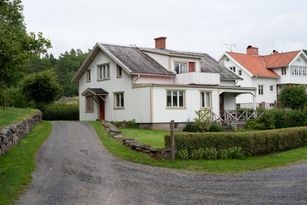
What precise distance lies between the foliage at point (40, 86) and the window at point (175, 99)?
1397cm

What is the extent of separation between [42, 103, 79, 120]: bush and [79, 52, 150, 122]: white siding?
3.89 metres

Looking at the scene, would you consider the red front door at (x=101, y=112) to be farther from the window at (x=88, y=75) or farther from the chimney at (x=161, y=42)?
the chimney at (x=161, y=42)

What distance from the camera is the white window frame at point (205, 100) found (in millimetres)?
37219

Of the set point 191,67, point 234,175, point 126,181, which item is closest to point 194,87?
point 191,67

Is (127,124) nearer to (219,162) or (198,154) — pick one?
(198,154)

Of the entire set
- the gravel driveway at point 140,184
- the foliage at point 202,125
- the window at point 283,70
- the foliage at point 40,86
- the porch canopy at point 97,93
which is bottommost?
the gravel driveway at point 140,184

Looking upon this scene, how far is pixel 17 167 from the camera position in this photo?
15.0m

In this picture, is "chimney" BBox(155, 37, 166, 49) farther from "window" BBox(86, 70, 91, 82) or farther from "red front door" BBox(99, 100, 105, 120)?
"red front door" BBox(99, 100, 105, 120)

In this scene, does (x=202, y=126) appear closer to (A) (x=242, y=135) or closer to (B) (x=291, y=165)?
(A) (x=242, y=135)

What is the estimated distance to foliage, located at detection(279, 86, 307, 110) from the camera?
157 ft

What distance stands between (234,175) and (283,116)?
21540 millimetres

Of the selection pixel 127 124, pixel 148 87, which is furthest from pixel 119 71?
pixel 127 124

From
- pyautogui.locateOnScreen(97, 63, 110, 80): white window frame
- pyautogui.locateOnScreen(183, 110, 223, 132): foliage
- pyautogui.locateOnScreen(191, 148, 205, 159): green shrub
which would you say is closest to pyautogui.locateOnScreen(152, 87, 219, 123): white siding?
pyautogui.locateOnScreen(183, 110, 223, 132): foliage

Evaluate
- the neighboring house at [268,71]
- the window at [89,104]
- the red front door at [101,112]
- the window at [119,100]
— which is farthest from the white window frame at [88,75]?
the neighboring house at [268,71]
